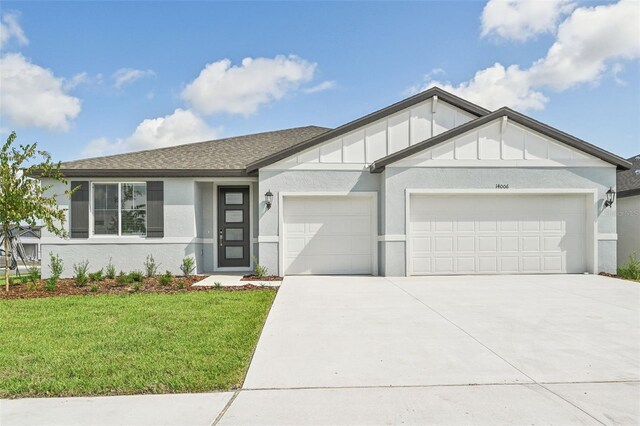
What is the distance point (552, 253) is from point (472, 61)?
7.04 meters

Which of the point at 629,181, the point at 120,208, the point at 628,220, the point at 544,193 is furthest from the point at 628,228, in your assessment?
the point at 120,208

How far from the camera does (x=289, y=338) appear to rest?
494 centimetres

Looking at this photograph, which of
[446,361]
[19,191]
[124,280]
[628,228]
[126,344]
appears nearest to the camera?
[446,361]

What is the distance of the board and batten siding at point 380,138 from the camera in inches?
430

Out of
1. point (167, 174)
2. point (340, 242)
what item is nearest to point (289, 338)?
point (340, 242)

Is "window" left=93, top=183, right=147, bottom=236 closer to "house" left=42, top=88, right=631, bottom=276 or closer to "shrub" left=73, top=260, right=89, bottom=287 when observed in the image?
"house" left=42, top=88, right=631, bottom=276

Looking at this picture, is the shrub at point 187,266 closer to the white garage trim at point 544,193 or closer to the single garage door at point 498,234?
the white garage trim at point 544,193

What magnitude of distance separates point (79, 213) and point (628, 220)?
17.2 m

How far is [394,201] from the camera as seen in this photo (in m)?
10.5

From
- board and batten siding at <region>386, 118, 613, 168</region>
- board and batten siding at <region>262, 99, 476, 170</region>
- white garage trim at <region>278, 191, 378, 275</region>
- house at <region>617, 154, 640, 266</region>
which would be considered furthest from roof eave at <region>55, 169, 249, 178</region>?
house at <region>617, 154, 640, 266</region>

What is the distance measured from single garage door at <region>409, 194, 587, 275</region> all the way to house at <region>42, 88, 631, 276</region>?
3 cm

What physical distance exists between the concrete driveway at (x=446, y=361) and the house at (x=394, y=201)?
10.7ft

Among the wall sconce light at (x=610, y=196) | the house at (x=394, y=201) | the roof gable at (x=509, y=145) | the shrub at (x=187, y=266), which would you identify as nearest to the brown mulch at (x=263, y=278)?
the house at (x=394, y=201)

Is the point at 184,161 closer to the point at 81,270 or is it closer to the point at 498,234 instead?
the point at 81,270
